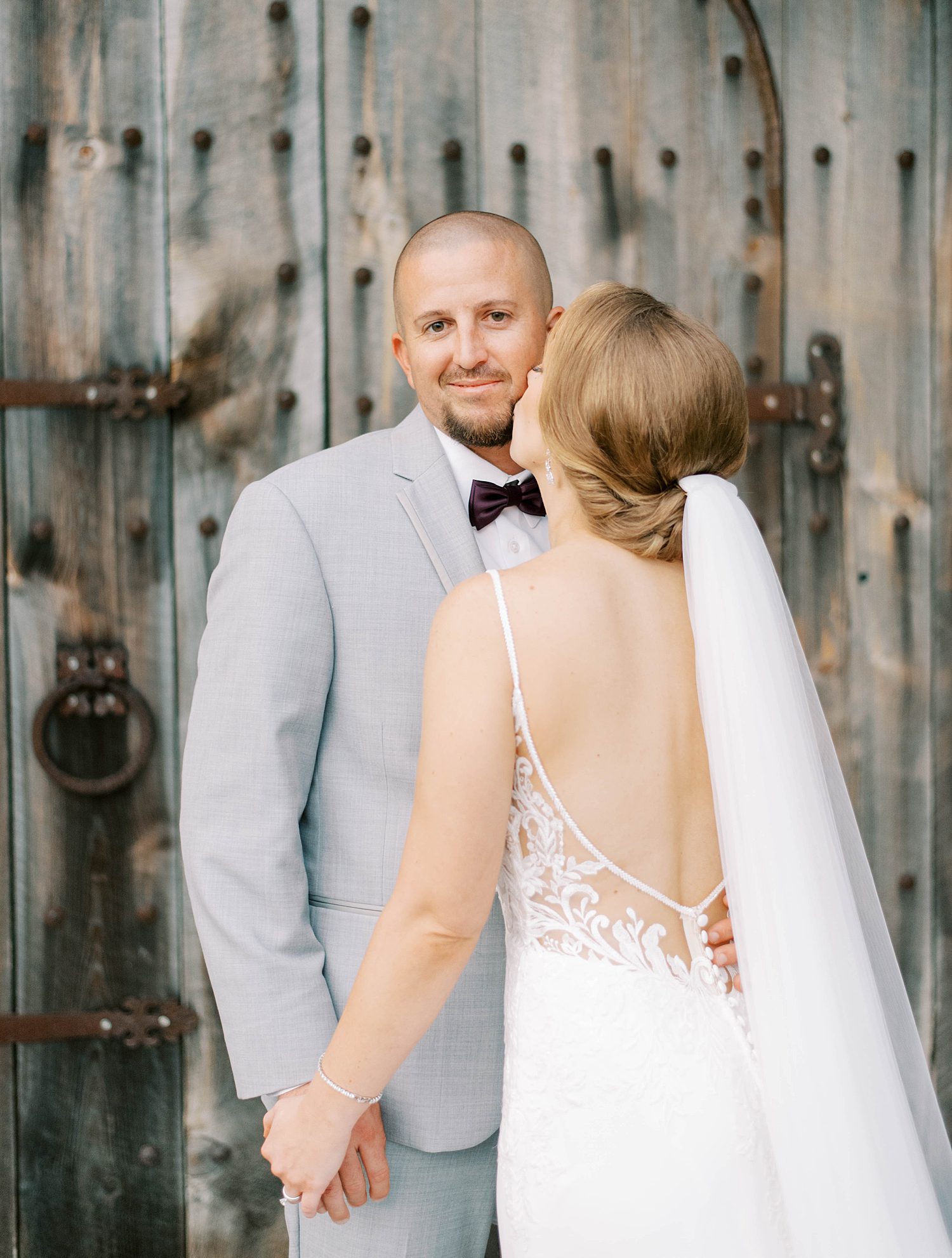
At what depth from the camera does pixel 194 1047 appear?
185cm

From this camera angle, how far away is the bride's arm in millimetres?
1049

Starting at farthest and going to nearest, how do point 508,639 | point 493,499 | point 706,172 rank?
point 706,172 → point 493,499 → point 508,639

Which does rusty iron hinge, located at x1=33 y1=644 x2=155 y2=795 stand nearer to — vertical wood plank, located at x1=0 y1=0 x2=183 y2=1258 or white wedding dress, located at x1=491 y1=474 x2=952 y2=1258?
vertical wood plank, located at x1=0 y1=0 x2=183 y2=1258

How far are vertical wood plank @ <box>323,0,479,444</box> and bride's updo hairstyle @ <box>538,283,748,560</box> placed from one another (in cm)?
76

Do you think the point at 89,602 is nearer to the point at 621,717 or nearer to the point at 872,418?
the point at 621,717

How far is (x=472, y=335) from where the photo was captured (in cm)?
156

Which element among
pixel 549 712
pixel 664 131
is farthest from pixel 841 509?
pixel 549 712

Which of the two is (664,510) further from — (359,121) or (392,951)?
(359,121)

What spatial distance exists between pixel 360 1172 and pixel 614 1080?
0.37m

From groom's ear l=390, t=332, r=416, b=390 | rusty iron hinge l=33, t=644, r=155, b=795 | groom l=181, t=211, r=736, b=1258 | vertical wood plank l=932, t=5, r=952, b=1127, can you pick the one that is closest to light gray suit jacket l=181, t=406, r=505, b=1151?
groom l=181, t=211, r=736, b=1258

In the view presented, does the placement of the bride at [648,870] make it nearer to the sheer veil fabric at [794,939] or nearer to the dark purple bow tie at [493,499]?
the sheer veil fabric at [794,939]

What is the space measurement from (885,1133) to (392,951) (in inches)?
19.4

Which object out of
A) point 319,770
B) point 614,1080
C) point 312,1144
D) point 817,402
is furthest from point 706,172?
point 312,1144

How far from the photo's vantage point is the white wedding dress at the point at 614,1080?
1066 millimetres
